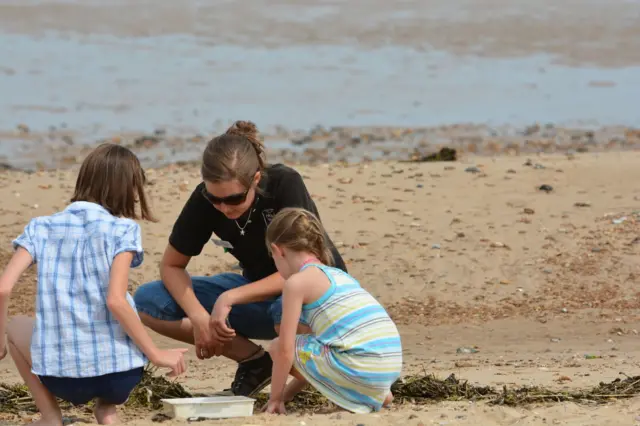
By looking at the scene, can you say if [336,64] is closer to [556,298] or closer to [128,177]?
[556,298]

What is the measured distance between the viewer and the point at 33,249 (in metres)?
4.59

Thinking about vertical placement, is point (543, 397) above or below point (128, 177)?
below

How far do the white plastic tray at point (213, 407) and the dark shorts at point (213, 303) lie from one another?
576mm

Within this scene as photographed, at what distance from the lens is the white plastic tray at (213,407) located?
4910 millimetres

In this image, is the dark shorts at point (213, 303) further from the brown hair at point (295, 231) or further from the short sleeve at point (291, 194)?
the brown hair at point (295, 231)

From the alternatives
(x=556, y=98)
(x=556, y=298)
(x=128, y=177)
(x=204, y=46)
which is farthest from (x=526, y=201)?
(x=204, y=46)

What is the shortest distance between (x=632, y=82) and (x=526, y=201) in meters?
9.45

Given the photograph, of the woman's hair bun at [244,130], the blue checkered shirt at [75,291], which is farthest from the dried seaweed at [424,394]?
the woman's hair bun at [244,130]

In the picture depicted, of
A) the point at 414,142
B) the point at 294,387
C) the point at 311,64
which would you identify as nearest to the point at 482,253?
the point at 294,387

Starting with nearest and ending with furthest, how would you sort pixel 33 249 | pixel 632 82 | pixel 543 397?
pixel 33 249
pixel 543 397
pixel 632 82

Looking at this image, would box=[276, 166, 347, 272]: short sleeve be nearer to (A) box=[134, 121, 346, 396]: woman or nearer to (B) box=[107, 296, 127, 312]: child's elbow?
(A) box=[134, 121, 346, 396]: woman

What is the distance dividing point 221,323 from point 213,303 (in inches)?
17.0

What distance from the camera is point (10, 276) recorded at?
176 inches

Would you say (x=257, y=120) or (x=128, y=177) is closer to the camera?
(x=128, y=177)
